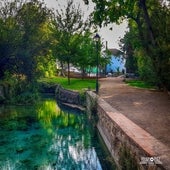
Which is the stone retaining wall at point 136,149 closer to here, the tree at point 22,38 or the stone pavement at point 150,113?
the stone pavement at point 150,113

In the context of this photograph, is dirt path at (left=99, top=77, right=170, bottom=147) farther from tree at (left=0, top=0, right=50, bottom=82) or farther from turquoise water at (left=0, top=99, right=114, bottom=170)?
tree at (left=0, top=0, right=50, bottom=82)

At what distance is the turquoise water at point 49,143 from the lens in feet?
39.0

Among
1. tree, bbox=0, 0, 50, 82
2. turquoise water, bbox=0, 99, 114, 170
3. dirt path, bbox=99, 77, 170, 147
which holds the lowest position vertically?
turquoise water, bbox=0, 99, 114, 170

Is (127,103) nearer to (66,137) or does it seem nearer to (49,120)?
(66,137)

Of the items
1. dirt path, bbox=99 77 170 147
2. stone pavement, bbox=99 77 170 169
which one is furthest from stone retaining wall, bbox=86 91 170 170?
dirt path, bbox=99 77 170 147

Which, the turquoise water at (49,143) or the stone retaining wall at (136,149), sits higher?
the stone retaining wall at (136,149)

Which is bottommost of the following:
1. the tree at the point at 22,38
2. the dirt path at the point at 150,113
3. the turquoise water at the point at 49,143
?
the turquoise water at the point at 49,143

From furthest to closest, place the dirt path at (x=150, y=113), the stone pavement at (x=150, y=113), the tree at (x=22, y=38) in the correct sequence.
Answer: the tree at (x=22, y=38)
the dirt path at (x=150, y=113)
the stone pavement at (x=150, y=113)

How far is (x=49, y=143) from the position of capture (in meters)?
15.1

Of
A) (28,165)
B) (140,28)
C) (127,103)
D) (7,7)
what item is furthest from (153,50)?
(7,7)

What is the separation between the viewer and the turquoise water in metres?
11.9

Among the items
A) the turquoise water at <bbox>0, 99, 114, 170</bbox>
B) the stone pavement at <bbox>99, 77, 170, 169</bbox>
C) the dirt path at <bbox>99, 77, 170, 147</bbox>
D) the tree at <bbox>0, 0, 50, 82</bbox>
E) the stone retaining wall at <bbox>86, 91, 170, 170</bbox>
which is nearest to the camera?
the stone retaining wall at <bbox>86, 91, 170, 170</bbox>

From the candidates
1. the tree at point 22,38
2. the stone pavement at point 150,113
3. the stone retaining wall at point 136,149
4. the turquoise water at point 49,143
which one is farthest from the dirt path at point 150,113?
the tree at point 22,38

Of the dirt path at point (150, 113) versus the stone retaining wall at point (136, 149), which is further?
the dirt path at point (150, 113)
